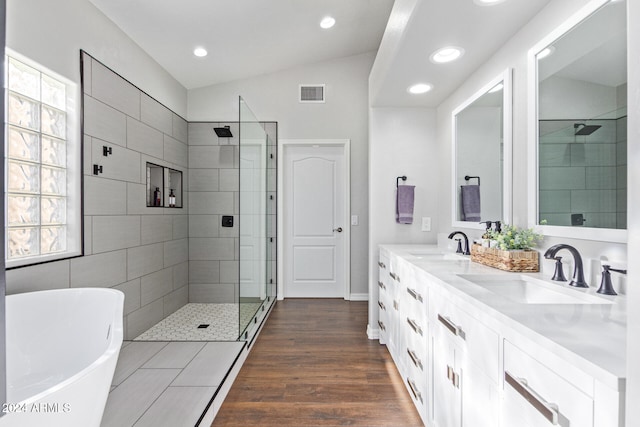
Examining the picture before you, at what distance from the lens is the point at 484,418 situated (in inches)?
41.2

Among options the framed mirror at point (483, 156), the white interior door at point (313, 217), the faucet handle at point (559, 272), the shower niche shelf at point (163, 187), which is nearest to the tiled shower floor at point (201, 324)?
the white interior door at point (313, 217)

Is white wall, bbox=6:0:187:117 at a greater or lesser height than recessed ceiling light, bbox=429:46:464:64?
greater

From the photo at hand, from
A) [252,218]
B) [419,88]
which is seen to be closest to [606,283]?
[419,88]

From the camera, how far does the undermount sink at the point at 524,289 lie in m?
1.25

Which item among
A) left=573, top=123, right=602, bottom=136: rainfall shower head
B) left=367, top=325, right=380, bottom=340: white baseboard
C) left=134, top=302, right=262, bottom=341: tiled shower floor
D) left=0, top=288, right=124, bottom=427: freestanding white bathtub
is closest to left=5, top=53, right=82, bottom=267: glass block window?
left=0, top=288, right=124, bottom=427: freestanding white bathtub

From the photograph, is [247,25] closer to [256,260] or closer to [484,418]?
[256,260]

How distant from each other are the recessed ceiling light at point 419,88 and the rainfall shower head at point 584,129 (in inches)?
49.5

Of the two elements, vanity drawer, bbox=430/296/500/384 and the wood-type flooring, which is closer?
vanity drawer, bbox=430/296/500/384

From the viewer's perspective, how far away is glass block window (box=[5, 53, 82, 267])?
185 cm

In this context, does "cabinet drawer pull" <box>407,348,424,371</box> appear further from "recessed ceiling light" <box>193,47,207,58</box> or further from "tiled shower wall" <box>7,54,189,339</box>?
"recessed ceiling light" <box>193,47,207,58</box>

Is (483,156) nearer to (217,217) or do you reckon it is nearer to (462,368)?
(462,368)

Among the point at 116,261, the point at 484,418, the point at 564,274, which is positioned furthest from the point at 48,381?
the point at 564,274

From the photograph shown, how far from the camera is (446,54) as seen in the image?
1967 mm

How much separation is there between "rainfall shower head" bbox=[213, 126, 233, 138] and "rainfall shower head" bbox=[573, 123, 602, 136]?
3.38 meters
